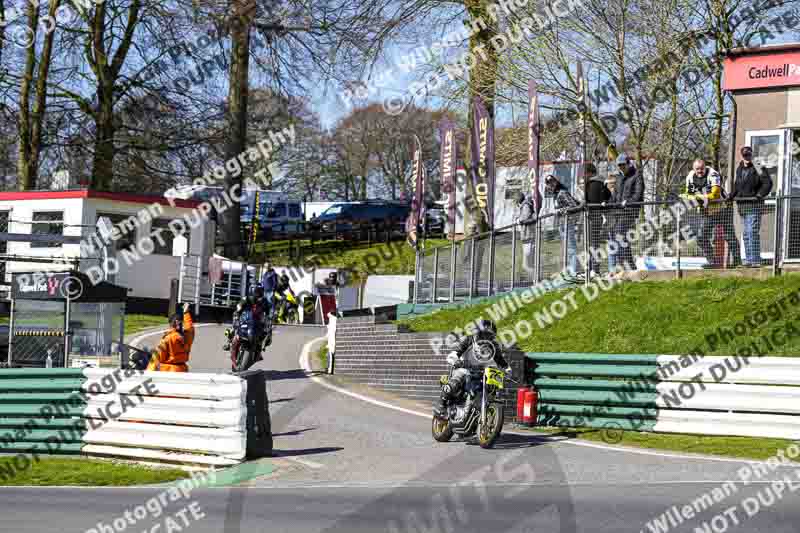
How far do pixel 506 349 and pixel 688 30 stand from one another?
14.6 metres

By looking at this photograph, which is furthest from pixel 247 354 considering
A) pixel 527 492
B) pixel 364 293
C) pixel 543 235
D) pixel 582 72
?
pixel 364 293

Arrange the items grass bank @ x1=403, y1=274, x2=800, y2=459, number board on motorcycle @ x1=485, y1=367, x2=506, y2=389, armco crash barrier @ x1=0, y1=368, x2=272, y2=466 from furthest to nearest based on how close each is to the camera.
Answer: grass bank @ x1=403, y1=274, x2=800, y2=459, number board on motorcycle @ x1=485, y1=367, x2=506, y2=389, armco crash barrier @ x1=0, y1=368, x2=272, y2=466

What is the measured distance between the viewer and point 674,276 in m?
18.7

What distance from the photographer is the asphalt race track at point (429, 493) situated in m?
8.98

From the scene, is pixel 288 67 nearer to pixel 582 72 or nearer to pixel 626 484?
pixel 582 72

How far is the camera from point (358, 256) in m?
47.2

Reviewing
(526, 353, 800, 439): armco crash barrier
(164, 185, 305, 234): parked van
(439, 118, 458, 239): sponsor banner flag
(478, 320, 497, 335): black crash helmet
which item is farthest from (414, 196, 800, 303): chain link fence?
(164, 185, 305, 234): parked van

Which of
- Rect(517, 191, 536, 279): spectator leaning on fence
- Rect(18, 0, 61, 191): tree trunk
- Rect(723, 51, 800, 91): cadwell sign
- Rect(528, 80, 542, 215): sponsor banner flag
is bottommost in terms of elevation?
Rect(517, 191, 536, 279): spectator leaning on fence

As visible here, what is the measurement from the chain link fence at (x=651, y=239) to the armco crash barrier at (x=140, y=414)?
7536mm

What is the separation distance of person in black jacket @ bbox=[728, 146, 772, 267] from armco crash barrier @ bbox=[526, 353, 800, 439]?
4106mm

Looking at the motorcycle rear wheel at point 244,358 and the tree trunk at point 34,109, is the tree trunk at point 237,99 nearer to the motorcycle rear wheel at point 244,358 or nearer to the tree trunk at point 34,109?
the tree trunk at point 34,109

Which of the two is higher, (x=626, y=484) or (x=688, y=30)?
(x=688, y=30)

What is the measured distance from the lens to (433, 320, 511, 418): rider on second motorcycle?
14.1 metres

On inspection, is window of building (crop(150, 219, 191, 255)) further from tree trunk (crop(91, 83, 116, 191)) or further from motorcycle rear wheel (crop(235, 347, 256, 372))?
motorcycle rear wheel (crop(235, 347, 256, 372))
